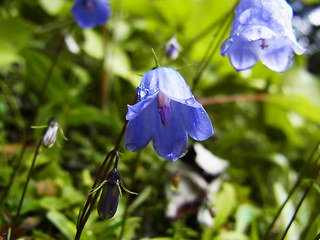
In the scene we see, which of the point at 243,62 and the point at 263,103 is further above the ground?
the point at 243,62

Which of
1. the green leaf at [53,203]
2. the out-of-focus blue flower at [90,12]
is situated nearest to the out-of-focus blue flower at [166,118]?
the green leaf at [53,203]

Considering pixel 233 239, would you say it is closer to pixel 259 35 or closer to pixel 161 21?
pixel 259 35

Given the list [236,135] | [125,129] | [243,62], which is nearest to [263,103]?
[236,135]

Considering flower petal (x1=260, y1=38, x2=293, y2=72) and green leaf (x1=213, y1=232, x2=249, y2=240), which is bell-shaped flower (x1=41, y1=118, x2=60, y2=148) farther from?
green leaf (x1=213, y1=232, x2=249, y2=240)

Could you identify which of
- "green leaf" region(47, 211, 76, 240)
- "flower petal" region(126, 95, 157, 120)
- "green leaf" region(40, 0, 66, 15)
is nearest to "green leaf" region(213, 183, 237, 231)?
"green leaf" region(47, 211, 76, 240)

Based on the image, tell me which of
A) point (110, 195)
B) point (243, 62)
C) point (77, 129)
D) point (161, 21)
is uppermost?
point (243, 62)

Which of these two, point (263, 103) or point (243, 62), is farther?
point (263, 103)

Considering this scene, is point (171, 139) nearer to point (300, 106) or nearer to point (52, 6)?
point (300, 106)

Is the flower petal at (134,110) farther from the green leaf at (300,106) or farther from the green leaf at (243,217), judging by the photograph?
the green leaf at (300,106)
